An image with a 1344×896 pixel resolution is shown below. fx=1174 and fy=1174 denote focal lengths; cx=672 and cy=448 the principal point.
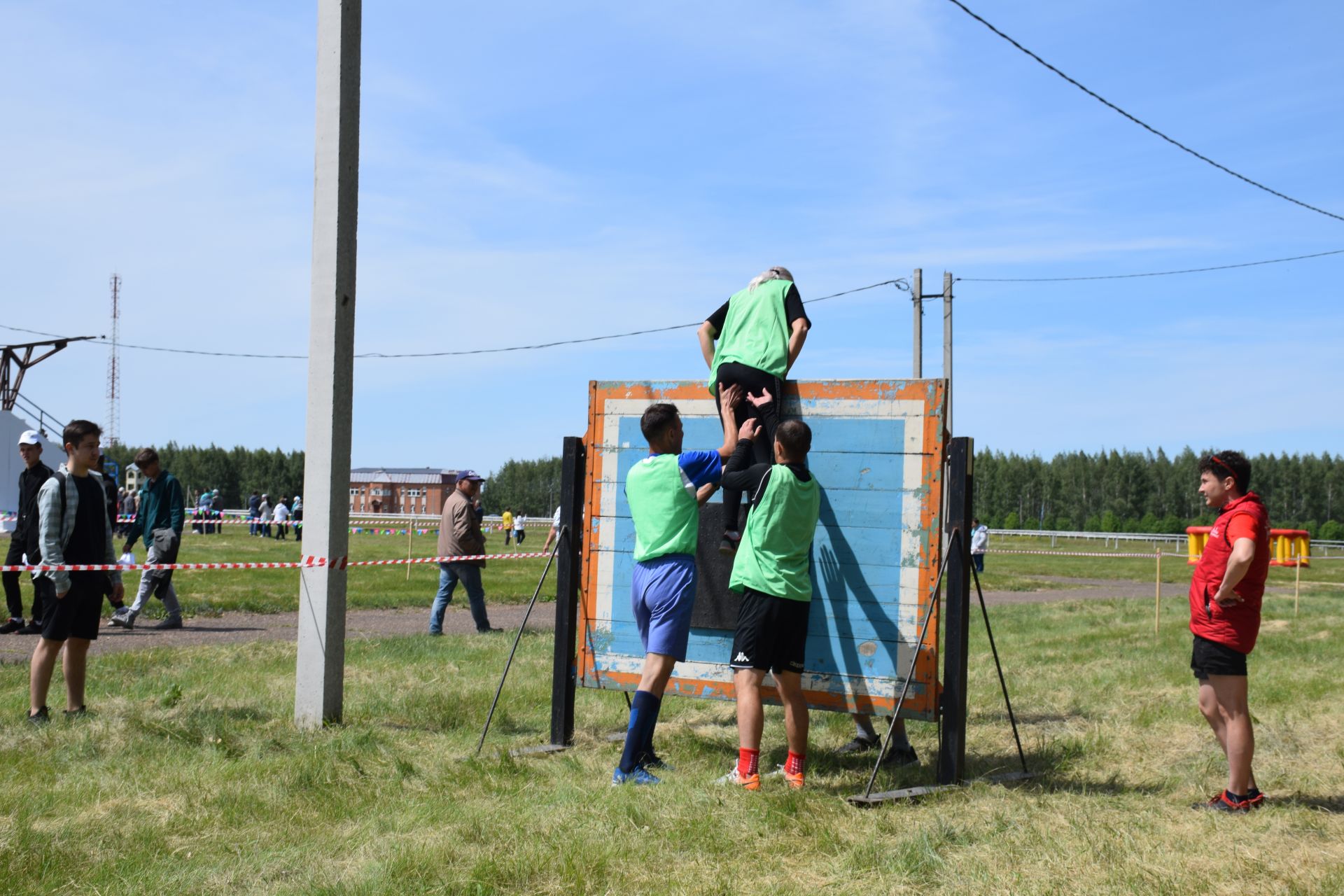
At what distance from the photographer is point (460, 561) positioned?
42.9ft

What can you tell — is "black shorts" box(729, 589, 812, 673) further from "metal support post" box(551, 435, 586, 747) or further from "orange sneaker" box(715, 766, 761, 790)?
→ "metal support post" box(551, 435, 586, 747)

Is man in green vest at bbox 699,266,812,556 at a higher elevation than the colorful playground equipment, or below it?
higher

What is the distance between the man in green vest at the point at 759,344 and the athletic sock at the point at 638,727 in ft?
3.31

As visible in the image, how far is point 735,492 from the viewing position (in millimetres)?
6543

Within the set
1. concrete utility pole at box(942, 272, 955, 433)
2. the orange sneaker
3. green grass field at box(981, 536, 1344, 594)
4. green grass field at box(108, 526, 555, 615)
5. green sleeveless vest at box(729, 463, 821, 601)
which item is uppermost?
concrete utility pole at box(942, 272, 955, 433)

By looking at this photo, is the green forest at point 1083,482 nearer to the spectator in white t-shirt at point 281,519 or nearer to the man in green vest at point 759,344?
the spectator in white t-shirt at point 281,519

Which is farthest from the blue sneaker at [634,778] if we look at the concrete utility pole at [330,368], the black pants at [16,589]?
the black pants at [16,589]

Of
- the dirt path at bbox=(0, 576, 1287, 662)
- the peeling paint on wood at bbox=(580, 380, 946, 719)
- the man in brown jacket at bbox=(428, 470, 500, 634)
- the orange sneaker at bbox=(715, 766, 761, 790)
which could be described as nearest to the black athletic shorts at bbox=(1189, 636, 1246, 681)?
the peeling paint on wood at bbox=(580, 380, 946, 719)

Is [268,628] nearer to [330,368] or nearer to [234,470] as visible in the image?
[330,368]

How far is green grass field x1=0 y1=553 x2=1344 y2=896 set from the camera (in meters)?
4.40

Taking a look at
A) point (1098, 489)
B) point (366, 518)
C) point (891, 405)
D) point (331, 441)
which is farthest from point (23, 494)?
point (1098, 489)

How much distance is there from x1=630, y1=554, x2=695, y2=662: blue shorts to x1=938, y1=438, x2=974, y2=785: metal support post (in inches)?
53.7

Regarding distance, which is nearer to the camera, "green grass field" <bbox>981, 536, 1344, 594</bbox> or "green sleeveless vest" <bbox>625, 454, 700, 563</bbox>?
"green sleeveless vest" <bbox>625, 454, 700, 563</bbox>

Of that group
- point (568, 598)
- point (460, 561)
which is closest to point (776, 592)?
point (568, 598)
